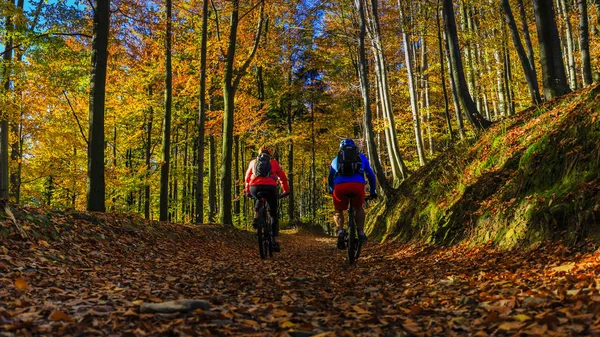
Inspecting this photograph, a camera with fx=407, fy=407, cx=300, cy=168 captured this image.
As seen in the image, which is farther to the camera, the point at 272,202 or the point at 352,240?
the point at 272,202

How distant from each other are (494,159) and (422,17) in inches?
373

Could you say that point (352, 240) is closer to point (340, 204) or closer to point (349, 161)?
point (340, 204)

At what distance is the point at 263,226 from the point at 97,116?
4063mm

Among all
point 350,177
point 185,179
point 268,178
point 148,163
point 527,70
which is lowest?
point 350,177

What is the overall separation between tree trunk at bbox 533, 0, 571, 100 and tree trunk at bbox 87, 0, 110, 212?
9.39 meters

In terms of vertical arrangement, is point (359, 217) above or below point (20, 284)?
above

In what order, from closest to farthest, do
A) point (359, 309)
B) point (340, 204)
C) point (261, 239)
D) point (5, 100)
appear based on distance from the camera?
point (359, 309)
point (340, 204)
point (261, 239)
point (5, 100)


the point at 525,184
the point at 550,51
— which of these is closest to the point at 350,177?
the point at 525,184

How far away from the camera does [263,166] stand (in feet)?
24.9

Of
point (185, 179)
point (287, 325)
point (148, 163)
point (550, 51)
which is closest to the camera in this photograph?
point (287, 325)

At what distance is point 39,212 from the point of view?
6160 mm

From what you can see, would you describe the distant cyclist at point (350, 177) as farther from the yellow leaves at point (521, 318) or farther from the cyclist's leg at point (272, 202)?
the yellow leaves at point (521, 318)

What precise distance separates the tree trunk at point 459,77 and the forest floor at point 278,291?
16.0ft

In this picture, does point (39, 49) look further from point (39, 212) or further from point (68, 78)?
point (39, 212)
